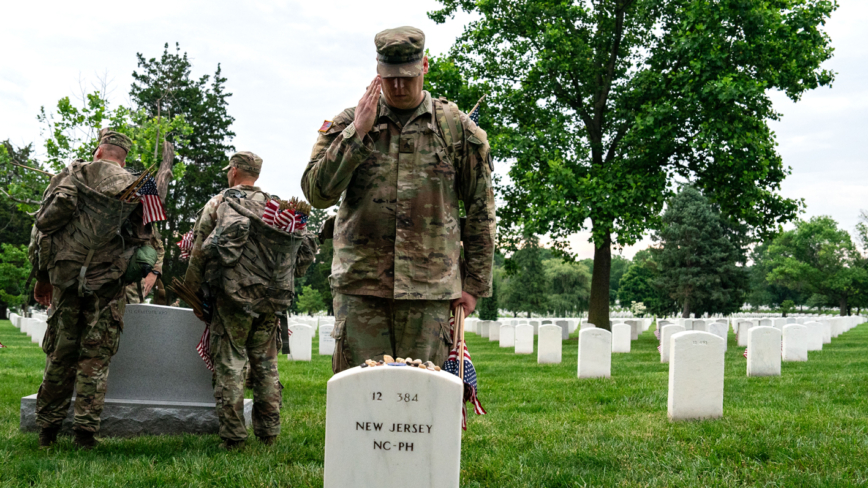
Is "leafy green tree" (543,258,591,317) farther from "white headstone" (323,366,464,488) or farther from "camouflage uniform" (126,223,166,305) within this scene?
"white headstone" (323,366,464,488)

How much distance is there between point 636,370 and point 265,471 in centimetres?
970

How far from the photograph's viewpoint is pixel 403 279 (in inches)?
119

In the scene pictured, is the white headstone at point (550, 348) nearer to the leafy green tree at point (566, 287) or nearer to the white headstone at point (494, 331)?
the white headstone at point (494, 331)

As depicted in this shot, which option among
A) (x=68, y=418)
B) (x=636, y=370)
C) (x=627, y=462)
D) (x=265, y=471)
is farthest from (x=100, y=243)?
(x=636, y=370)

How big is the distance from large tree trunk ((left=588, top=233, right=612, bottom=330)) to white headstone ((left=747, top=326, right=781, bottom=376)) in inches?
354

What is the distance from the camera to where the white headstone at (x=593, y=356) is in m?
11.4

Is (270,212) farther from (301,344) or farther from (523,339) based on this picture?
(523,339)

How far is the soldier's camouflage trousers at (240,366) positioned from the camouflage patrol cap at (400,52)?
307 centimetres

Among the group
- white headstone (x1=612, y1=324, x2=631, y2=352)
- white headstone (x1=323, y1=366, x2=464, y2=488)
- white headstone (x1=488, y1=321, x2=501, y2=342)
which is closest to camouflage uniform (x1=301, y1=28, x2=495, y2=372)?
white headstone (x1=323, y1=366, x2=464, y2=488)

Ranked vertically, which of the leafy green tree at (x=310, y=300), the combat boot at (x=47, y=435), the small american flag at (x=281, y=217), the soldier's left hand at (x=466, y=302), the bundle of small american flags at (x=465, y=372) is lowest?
the leafy green tree at (x=310, y=300)

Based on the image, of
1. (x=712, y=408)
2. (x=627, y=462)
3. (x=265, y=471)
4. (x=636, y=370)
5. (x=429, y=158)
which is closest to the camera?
(x=429, y=158)

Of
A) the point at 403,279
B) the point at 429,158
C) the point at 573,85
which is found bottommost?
the point at 403,279

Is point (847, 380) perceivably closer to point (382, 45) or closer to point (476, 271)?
point (476, 271)

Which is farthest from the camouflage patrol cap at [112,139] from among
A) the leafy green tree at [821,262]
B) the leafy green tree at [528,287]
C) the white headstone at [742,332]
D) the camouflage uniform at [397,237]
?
the leafy green tree at [821,262]
